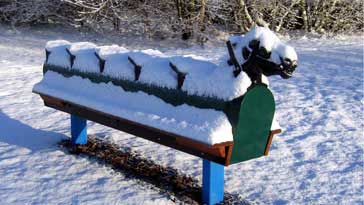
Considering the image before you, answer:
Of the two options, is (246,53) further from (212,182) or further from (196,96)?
(212,182)

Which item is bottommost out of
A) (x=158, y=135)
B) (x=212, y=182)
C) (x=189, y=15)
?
(x=189, y=15)

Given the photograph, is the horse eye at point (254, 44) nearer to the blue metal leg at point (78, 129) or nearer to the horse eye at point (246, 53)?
the horse eye at point (246, 53)

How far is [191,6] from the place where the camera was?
1487 cm

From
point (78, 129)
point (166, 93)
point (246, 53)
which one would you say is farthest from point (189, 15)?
point (246, 53)

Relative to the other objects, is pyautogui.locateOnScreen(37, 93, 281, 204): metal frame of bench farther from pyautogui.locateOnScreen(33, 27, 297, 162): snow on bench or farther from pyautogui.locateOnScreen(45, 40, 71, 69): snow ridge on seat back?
pyautogui.locateOnScreen(45, 40, 71, 69): snow ridge on seat back

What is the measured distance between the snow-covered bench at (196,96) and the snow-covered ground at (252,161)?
0.53m

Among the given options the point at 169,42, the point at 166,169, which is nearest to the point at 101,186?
the point at 166,169

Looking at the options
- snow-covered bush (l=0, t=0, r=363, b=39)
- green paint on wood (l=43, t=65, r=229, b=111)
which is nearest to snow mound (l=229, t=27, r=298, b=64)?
green paint on wood (l=43, t=65, r=229, b=111)

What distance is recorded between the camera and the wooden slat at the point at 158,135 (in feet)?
11.2

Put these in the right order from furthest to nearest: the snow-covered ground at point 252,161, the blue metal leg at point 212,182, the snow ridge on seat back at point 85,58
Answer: the snow ridge on seat back at point 85,58
the snow-covered ground at point 252,161
the blue metal leg at point 212,182

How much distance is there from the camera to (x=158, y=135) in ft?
12.7

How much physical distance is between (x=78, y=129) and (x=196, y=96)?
2069 mm

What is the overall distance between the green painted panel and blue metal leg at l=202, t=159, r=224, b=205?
33cm

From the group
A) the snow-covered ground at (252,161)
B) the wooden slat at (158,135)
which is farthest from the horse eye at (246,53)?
the snow-covered ground at (252,161)
